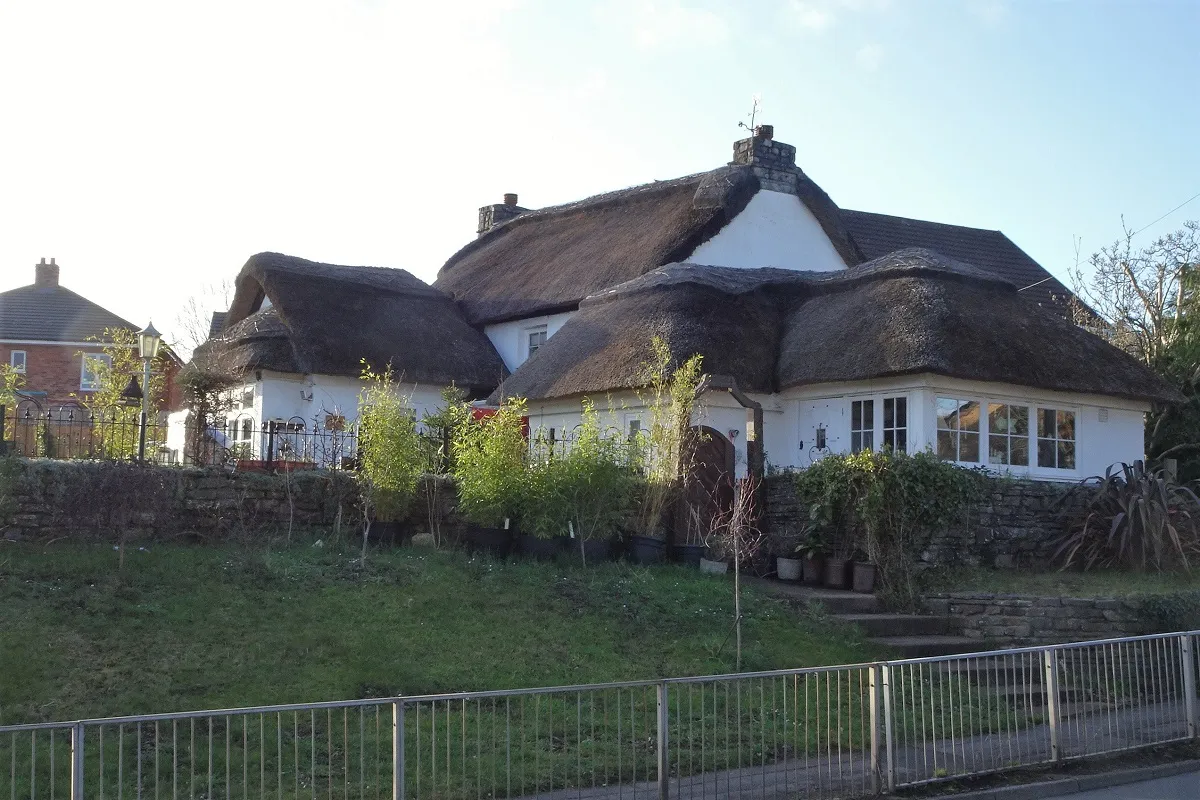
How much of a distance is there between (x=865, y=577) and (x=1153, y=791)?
6024 millimetres

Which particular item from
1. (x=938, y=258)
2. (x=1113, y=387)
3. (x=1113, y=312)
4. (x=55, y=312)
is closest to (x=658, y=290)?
(x=938, y=258)

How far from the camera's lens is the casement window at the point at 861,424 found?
60.9ft

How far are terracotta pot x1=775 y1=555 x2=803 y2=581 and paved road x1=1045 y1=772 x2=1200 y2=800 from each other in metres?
6.76

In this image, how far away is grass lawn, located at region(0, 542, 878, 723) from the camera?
9703 mm

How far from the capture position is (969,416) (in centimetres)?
1820

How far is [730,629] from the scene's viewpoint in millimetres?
12336

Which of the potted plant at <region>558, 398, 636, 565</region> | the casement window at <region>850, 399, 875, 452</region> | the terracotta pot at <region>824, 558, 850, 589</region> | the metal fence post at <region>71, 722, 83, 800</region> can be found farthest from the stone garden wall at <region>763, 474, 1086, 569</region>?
the metal fence post at <region>71, 722, 83, 800</region>

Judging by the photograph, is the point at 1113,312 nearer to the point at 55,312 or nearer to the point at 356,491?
the point at 356,491

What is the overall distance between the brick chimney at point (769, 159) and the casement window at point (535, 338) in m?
5.59

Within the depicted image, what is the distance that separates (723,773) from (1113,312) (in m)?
20.9

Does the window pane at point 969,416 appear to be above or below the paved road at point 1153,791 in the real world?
above

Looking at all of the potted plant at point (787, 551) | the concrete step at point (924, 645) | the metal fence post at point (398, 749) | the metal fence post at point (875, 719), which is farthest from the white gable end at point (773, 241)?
the metal fence post at point (398, 749)

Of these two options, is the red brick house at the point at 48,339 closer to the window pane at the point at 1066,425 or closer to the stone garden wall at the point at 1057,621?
the window pane at the point at 1066,425

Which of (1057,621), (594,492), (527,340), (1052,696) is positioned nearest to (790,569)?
(594,492)
